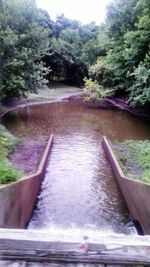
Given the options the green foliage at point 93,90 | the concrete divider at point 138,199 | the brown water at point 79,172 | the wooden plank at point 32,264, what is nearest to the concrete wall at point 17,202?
the brown water at point 79,172

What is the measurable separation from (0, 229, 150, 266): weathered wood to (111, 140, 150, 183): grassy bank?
18.3 feet

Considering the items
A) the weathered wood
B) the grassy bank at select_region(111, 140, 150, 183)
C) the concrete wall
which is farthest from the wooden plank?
the grassy bank at select_region(111, 140, 150, 183)

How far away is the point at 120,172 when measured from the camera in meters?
9.20

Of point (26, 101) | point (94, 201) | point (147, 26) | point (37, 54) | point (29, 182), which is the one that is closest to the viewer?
point (29, 182)

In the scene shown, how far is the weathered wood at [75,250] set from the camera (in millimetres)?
2254

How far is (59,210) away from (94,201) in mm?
1130

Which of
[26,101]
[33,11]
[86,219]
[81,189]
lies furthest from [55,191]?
[26,101]

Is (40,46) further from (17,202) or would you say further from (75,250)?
(75,250)

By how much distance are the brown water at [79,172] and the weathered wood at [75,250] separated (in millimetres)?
4953

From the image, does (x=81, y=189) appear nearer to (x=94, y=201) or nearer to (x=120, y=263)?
(x=94, y=201)

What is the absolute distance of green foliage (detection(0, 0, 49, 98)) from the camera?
16.3 meters

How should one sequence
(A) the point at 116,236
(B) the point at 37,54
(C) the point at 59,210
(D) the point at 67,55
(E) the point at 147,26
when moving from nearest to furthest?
(A) the point at 116,236, (C) the point at 59,210, (E) the point at 147,26, (B) the point at 37,54, (D) the point at 67,55

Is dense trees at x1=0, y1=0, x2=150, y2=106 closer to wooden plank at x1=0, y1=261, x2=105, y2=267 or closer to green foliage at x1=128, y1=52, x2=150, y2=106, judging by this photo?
green foliage at x1=128, y1=52, x2=150, y2=106

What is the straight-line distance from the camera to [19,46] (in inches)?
693
